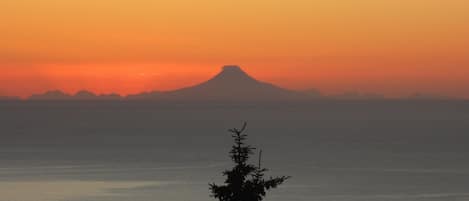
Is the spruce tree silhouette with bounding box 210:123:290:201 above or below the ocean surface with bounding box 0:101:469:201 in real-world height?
below

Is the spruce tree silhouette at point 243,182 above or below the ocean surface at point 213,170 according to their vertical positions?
below

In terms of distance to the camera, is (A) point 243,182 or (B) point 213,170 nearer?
(A) point 243,182

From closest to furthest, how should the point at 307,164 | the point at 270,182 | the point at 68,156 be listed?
the point at 270,182
the point at 307,164
the point at 68,156

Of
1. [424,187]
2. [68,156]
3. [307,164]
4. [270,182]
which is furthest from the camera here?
[68,156]

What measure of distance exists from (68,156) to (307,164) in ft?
89.3

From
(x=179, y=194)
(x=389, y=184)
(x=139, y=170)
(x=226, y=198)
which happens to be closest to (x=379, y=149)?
(x=139, y=170)

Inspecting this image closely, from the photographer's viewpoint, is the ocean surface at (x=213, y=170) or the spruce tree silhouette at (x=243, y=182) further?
the ocean surface at (x=213, y=170)

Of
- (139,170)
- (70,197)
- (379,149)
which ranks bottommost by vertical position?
(70,197)

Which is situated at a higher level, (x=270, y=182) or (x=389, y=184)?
(x=389, y=184)

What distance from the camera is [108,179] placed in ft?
275

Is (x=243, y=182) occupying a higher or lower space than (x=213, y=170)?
lower

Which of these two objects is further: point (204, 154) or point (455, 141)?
point (455, 141)

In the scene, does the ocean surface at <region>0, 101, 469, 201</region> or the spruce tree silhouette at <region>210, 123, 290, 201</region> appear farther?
the ocean surface at <region>0, 101, 469, 201</region>

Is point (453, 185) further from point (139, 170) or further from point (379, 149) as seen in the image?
point (379, 149)
